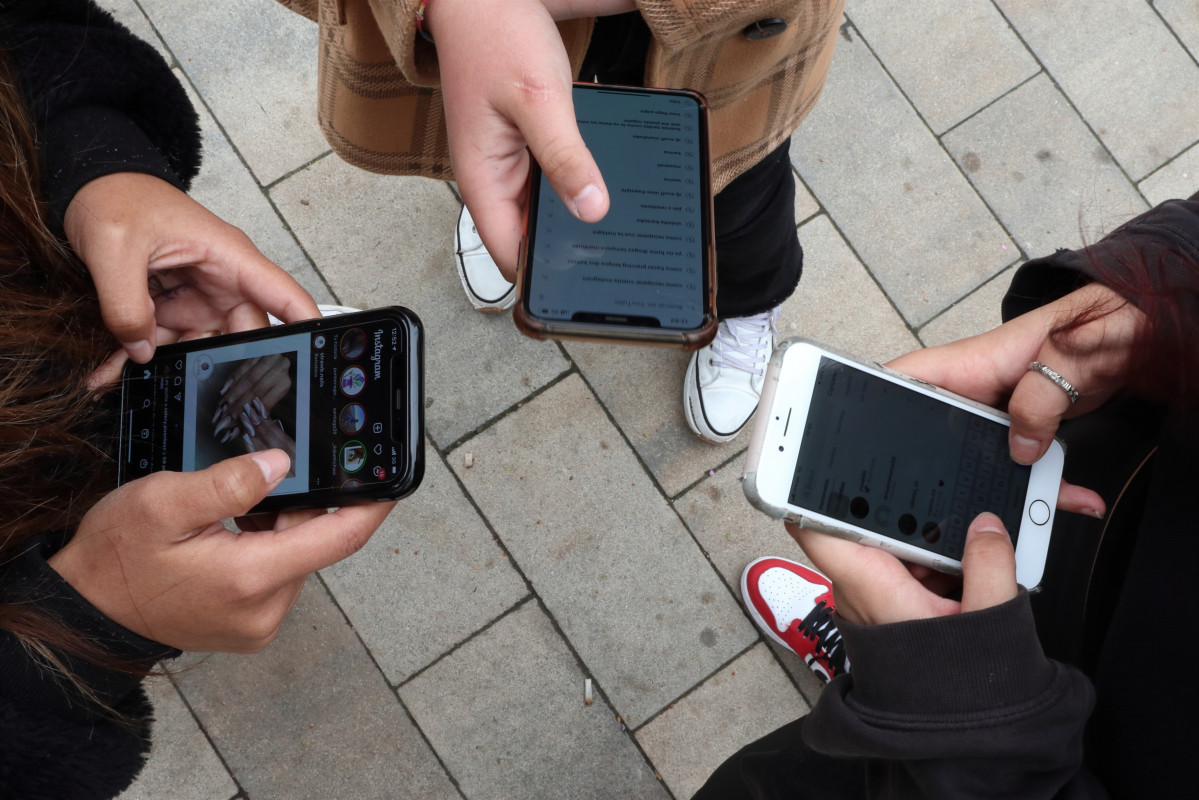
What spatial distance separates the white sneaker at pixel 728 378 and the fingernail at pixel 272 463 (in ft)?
4.83

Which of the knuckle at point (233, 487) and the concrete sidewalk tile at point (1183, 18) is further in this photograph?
the concrete sidewalk tile at point (1183, 18)

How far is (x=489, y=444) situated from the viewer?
2.51 metres

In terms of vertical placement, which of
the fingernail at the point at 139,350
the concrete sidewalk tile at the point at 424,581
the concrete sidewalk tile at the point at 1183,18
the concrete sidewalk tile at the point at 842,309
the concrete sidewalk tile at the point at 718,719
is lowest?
the concrete sidewalk tile at the point at 718,719

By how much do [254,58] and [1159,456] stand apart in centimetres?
273

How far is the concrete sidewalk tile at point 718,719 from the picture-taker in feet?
7.73

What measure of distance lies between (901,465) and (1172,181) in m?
2.18

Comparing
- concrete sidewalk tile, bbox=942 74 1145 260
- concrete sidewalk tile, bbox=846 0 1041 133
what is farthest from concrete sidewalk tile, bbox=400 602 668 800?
concrete sidewalk tile, bbox=846 0 1041 133

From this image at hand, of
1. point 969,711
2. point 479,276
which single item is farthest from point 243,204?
point 969,711

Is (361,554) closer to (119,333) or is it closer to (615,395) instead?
(615,395)

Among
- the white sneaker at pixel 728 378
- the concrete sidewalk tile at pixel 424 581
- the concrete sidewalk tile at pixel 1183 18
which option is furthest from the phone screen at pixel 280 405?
the concrete sidewalk tile at pixel 1183 18

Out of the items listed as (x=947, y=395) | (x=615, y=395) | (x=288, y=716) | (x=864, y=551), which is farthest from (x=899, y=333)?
(x=288, y=716)

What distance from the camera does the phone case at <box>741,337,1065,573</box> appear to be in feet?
4.67

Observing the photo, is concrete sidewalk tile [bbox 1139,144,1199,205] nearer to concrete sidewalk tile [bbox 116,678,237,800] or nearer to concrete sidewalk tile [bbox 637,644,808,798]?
concrete sidewalk tile [bbox 637,644,808,798]

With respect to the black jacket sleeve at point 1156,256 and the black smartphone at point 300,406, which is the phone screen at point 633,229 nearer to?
the black smartphone at point 300,406
